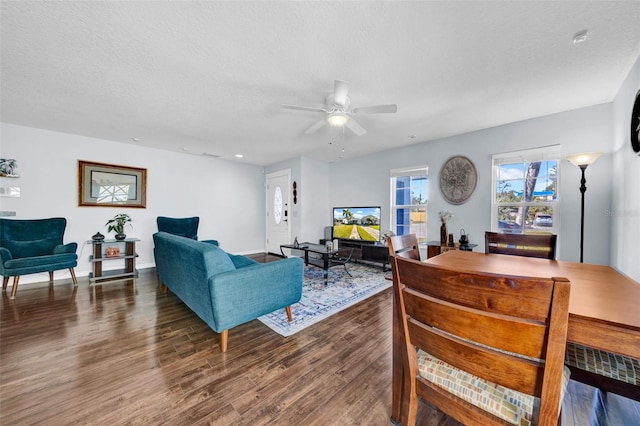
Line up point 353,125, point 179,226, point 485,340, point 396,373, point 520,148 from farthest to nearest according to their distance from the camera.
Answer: point 179,226 < point 520,148 < point 353,125 < point 396,373 < point 485,340

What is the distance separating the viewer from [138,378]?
5.41ft

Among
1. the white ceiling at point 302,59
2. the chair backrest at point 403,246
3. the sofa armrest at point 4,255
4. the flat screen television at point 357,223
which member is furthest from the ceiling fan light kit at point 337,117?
the sofa armrest at point 4,255

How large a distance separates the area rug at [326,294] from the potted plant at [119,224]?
3.33 metres

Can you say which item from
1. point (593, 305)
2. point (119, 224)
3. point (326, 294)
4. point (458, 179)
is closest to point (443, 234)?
point (458, 179)

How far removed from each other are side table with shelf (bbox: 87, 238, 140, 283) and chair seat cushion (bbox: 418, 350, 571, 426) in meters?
4.76

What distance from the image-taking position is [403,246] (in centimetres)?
167

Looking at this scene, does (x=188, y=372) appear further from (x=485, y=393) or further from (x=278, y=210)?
(x=278, y=210)

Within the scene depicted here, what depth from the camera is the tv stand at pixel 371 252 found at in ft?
14.7

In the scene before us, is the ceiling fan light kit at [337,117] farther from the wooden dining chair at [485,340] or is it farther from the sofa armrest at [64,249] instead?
the sofa armrest at [64,249]

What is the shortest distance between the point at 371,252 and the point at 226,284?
3326 mm

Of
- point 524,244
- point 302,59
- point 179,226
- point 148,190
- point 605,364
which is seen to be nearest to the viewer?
point 605,364

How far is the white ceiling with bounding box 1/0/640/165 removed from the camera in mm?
1589

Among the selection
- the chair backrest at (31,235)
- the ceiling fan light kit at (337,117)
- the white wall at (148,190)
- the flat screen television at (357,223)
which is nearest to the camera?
the ceiling fan light kit at (337,117)

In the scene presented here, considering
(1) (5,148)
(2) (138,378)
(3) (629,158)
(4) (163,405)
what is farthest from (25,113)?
(3) (629,158)
